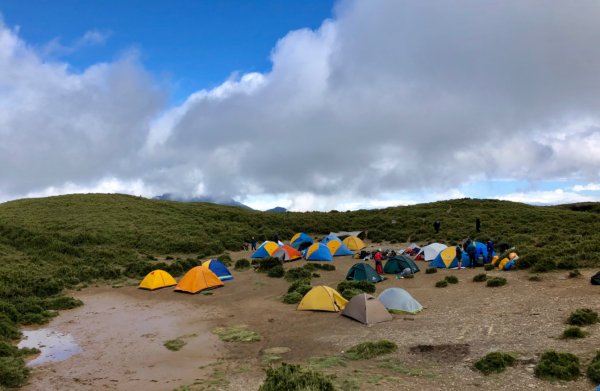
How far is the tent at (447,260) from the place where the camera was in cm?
3034

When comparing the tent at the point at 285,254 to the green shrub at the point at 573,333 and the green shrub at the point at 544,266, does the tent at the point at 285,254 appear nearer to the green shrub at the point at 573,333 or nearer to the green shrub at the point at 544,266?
the green shrub at the point at 544,266

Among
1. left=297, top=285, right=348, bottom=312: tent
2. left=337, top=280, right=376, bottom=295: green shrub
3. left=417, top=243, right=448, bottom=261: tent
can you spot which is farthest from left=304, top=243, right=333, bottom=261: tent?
left=297, top=285, right=348, bottom=312: tent

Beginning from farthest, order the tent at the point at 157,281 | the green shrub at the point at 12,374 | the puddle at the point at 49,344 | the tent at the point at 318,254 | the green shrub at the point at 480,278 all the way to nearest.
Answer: the tent at the point at 318,254 → the tent at the point at 157,281 → the green shrub at the point at 480,278 → the puddle at the point at 49,344 → the green shrub at the point at 12,374

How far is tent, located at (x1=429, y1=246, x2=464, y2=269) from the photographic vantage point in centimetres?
3034

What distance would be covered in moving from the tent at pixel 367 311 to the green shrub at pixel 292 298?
4662 millimetres

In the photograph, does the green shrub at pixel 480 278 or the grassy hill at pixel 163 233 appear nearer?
the green shrub at pixel 480 278

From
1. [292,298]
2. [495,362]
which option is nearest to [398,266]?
[292,298]

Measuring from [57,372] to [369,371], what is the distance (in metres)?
10.9

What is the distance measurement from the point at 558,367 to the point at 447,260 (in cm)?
1984

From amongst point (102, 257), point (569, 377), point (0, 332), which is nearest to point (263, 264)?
point (102, 257)

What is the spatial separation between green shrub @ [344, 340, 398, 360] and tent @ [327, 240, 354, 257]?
25.1 m

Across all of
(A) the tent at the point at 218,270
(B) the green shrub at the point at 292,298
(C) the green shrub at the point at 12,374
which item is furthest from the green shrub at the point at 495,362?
(A) the tent at the point at 218,270

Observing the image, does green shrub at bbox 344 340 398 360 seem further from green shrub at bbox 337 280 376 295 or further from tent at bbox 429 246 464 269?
tent at bbox 429 246 464 269

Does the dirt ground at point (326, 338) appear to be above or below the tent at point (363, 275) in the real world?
below
